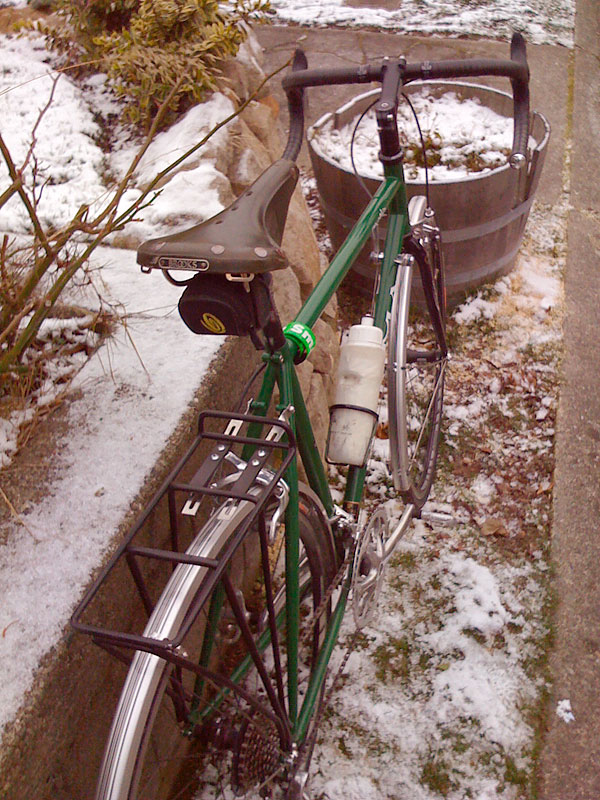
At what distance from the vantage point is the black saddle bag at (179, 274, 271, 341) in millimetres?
1114

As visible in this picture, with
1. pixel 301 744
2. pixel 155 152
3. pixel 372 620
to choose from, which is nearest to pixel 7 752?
pixel 301 744

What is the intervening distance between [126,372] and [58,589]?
23.1 inches

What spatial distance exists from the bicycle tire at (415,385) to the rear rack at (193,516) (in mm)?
586

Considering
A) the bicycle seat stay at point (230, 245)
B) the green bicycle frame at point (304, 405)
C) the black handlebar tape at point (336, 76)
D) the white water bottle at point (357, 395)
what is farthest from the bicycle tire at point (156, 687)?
the black handlebar tape at point (336, 76)

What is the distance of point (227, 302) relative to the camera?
1.11m

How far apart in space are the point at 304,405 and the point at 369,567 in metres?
0.59

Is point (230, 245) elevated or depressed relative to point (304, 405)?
elevated

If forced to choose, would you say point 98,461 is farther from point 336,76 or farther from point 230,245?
point 336,76

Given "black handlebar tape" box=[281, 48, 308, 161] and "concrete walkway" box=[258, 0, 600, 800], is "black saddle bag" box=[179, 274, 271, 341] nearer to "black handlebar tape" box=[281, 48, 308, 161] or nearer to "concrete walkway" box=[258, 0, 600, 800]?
"black handlebar tape" box=[281, 48, 308, 161]

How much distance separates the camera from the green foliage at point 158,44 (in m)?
2.33

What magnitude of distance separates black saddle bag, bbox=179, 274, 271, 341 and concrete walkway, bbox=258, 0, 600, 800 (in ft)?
4.63

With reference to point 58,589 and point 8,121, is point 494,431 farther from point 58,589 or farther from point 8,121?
point 8,121

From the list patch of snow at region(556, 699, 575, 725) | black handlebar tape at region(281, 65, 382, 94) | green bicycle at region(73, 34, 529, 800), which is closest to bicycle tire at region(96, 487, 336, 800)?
green bicycle at region(73, 34, 529, 800)

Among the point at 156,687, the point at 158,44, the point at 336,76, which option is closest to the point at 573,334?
the point at 336,76
